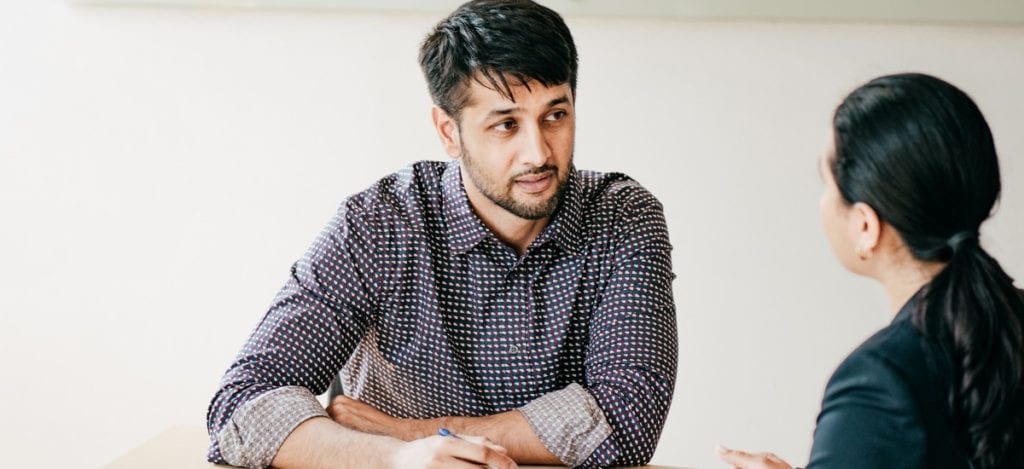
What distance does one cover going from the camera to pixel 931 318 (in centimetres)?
120

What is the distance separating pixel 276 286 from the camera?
3.01 metres

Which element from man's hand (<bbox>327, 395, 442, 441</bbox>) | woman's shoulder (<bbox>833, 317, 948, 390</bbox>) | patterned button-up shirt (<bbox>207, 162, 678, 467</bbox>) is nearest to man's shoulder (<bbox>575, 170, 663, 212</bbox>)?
patterned button-up shirt (<bbox>207, 162, 678, 467</bbox>)

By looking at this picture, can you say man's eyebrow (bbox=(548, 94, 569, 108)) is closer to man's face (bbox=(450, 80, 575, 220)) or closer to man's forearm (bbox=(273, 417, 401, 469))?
man's face (bbox=(450, 80, 575, 220))

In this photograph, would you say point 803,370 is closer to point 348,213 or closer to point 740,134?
point 740,134

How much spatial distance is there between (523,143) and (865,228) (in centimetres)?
72

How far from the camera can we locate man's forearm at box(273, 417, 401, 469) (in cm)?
160

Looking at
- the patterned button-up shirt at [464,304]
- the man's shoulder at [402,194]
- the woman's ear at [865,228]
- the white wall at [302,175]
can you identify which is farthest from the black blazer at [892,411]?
the white wall at [302,175]

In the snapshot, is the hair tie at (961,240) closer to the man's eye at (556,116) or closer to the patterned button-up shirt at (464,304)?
the patterned button-up shirt at (464,304)

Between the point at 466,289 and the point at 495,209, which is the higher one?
the point at 495,209

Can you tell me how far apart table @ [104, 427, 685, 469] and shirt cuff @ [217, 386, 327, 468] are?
0.04m

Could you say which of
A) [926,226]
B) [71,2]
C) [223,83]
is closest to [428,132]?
[223,83]

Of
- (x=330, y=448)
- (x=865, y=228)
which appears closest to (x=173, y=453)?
(x=330, y=448)

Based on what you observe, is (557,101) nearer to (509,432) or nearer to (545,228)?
(545,228)

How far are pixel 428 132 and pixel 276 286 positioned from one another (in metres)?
0.56
